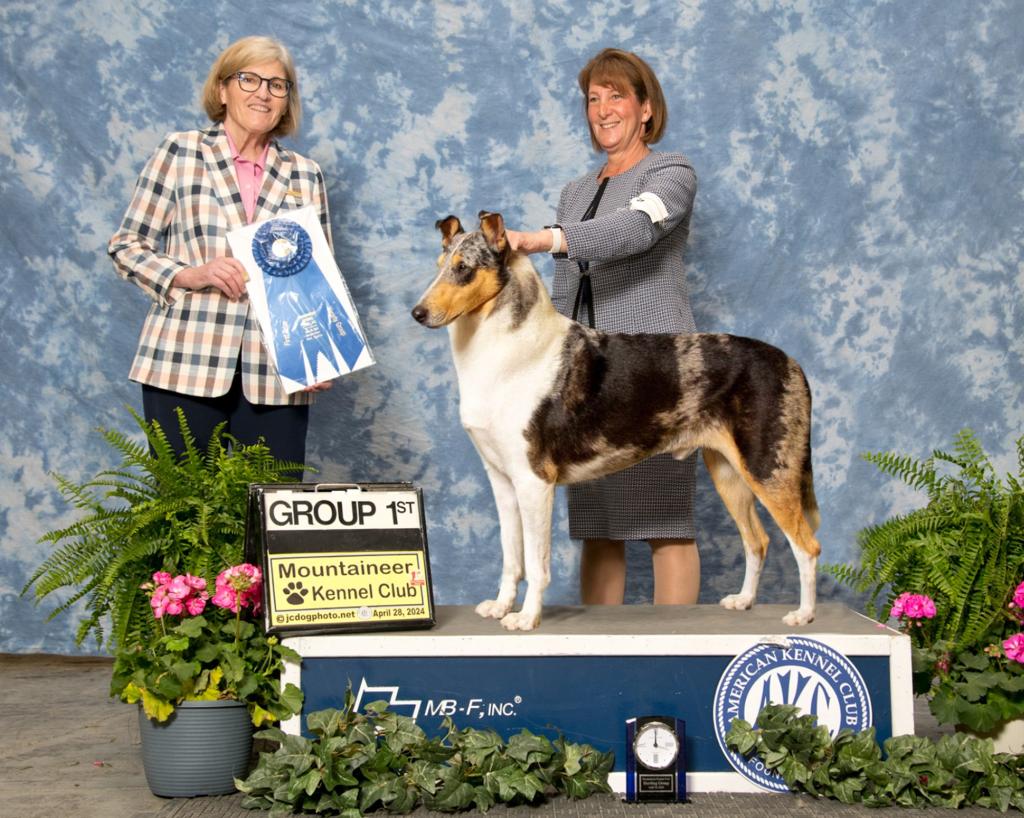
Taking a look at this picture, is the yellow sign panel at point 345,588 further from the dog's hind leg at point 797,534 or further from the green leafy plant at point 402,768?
the dog's hind leg at point 797,534

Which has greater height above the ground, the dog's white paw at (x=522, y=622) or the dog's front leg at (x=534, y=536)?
the dog's front leg at (x=534, y=536)

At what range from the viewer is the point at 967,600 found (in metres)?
2.95

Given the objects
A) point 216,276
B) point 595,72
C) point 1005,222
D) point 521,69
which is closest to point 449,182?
point 521,69

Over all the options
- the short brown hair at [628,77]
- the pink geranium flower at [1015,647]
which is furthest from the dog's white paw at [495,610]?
the short brown hair at [628,77]

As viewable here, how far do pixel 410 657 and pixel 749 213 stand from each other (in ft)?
8.62

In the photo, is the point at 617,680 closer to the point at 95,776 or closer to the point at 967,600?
the point at 967,600

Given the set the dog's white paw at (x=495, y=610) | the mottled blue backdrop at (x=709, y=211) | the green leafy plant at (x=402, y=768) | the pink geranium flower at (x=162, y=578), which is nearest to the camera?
the green leafy plant at (x=402, y=768)

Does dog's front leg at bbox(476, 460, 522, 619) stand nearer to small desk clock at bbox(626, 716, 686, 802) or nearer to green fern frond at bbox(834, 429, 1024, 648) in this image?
small desk clock at bbox(626, 716, 686, 802)

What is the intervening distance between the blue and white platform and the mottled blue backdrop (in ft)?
5.90

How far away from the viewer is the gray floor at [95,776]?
8.59ft

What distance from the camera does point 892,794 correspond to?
265cm

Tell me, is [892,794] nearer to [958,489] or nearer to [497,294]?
[958,489]

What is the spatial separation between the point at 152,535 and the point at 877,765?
1986 millimetres

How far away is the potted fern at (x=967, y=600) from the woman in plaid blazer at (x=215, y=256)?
1.90 meters
